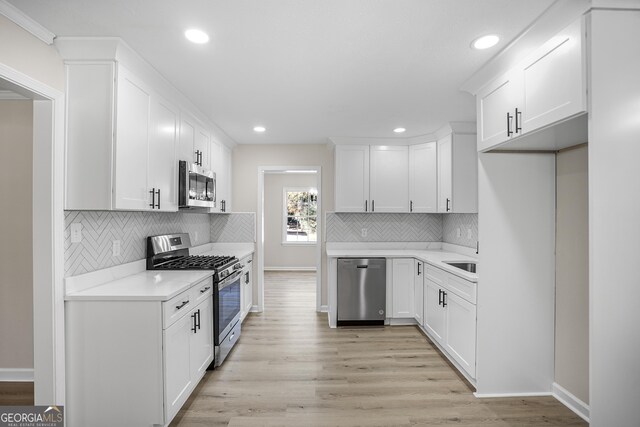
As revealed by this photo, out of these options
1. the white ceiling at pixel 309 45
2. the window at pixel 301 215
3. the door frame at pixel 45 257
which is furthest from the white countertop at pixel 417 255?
the window at pixel 301 215

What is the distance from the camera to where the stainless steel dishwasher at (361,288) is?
13.5ft

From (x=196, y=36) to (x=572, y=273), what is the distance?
3057 mm

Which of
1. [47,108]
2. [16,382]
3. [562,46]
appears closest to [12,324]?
[16,382]

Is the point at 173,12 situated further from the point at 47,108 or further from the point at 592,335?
the point at 592,335

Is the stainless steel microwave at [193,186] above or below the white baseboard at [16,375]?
above

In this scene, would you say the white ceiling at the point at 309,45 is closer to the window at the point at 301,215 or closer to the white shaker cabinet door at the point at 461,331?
the white shaker cabinet door at the point at 461,331

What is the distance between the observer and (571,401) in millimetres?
Answer: 2334

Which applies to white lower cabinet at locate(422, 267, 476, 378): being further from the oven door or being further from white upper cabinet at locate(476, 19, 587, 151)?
the oven door

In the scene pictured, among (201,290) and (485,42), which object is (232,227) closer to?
(201,290)

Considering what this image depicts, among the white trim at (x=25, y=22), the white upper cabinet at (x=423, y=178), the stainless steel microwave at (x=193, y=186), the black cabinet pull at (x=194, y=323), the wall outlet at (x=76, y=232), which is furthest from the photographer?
the white upper cabinet at (x=423, y=178)

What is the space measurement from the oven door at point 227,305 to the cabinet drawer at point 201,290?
120mm

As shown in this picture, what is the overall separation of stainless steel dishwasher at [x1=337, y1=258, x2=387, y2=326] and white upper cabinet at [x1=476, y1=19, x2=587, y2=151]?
2104 millimetres

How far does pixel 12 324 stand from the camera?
2.70 m

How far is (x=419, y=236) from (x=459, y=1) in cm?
358
